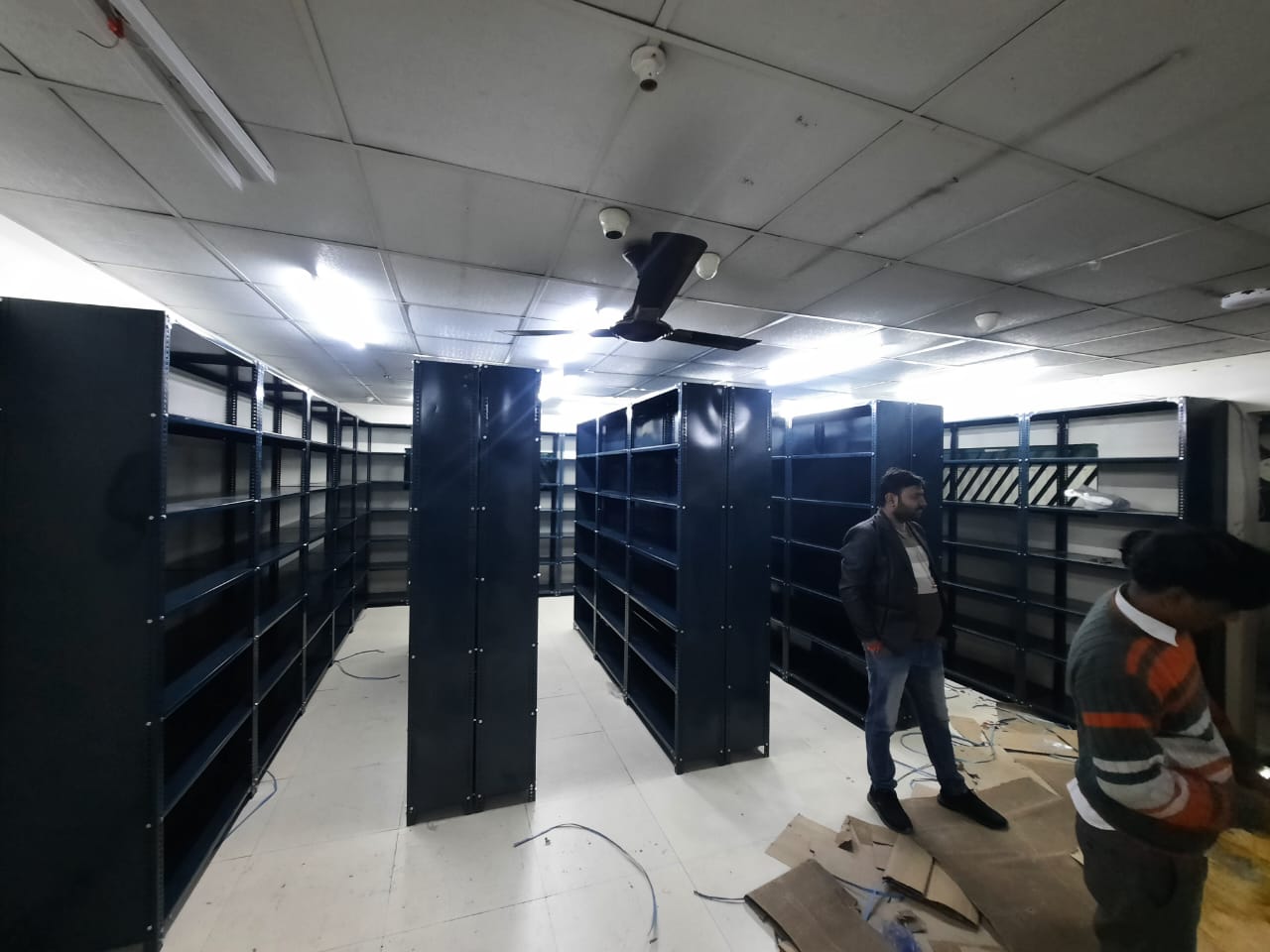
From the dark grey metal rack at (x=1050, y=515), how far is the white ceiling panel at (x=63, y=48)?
479 cm

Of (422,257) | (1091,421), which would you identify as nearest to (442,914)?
(422,257)

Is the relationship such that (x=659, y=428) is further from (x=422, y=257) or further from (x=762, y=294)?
(x=422, y=257)

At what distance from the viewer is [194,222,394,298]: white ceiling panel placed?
2270 millimetres

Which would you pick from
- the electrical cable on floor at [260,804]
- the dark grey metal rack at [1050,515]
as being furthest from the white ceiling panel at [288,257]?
the dark grey metal rack at [1050,515]

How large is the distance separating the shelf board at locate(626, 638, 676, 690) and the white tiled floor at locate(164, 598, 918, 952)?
47 centimetres

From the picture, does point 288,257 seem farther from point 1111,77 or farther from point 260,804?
point 1111,77

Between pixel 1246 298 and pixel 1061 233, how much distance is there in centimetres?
169

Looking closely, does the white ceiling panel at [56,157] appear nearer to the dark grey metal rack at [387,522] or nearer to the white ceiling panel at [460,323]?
the white ceiling panel at [460,323]

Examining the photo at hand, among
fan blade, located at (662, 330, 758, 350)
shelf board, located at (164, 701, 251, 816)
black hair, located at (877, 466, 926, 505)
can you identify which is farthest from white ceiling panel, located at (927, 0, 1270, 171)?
shelf board, located at (164, 701, 251, 816)

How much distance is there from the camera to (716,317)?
3.41 m

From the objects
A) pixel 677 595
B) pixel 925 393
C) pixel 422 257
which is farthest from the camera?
pixel 925 393

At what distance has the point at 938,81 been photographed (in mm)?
1342

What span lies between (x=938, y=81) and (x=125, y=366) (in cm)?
292

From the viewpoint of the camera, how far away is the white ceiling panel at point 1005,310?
292cm
